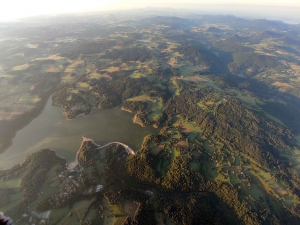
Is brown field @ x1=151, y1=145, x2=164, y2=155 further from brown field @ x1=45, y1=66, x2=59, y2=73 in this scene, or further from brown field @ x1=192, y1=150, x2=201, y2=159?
brown field @ x1=45, y1=66, x2=59, y2=73

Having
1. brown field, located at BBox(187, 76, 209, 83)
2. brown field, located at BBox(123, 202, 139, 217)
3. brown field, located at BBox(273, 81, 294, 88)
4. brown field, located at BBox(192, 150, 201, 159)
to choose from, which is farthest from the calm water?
brown field, located at BBox(273, 81, 294, 88)

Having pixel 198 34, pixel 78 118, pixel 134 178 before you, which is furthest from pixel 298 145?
pixel 198 34

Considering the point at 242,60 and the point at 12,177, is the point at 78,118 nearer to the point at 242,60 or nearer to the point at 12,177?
the point at 12,177

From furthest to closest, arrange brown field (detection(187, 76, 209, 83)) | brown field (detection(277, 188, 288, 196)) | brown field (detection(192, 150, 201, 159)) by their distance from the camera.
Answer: brown field (detection(187, 76, 209, 83))
brown field (detection(192, 150, 201, 159))
brown field (detection(277, 188, 288, 196))

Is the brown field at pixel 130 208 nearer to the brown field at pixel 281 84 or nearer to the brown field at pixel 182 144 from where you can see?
the brown field at pixel 182 144

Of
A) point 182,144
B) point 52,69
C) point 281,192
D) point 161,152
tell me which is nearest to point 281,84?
point 281,192

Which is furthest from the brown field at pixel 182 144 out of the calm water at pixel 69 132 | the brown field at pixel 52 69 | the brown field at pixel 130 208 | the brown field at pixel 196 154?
the brown field at pixel 52 69

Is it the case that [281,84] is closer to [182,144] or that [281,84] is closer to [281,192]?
[281,192]
